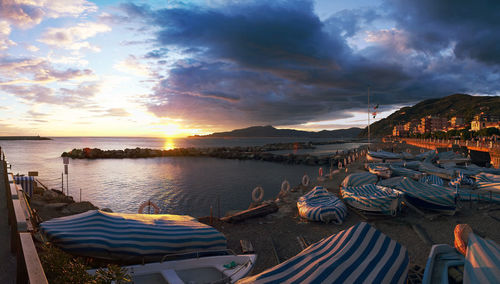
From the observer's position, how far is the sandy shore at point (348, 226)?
972 centimetres

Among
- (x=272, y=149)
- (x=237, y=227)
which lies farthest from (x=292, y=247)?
(x=272, y=149)

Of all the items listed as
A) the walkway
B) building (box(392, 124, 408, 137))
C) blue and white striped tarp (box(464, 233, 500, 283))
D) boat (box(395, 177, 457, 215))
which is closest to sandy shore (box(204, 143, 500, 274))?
boat (box(395, 177, 457, 215))

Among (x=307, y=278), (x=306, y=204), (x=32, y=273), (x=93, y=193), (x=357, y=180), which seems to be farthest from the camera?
(x=93, y=193)

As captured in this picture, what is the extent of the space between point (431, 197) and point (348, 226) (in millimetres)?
4892

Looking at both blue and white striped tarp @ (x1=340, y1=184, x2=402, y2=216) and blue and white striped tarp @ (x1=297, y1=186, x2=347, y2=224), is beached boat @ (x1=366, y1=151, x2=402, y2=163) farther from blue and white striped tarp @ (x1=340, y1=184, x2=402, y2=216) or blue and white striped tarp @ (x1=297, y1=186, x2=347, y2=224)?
blue and white striped tarp @ (x1=297, y1=186, x2=347, y2=224)

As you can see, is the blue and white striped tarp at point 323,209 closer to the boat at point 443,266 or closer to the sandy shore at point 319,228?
the sandy shore at point 319,228

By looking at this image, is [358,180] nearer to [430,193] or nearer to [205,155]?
[430,193]

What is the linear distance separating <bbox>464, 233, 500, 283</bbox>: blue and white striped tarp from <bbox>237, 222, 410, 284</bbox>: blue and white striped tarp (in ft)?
3.63

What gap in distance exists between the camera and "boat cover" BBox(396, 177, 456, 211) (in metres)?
13.0

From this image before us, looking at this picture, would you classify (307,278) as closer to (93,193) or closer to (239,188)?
(239,188)

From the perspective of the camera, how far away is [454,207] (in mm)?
12906

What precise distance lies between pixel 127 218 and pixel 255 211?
750cm

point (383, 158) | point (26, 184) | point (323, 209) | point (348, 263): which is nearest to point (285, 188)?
point (323, 209)

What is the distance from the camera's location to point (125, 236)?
275 inches
